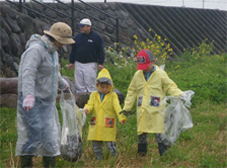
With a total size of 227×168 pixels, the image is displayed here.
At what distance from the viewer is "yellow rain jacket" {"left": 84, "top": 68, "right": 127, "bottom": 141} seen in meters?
4.80

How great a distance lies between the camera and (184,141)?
605 centimetres

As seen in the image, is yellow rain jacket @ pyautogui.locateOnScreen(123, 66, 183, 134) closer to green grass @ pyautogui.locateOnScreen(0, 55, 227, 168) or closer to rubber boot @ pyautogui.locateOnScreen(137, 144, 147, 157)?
rubber boot @ pyautogui.locateOnScreen(137, 144, 147, 157)

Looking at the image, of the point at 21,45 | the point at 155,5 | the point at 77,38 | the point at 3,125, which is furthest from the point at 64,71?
the point at 155,5

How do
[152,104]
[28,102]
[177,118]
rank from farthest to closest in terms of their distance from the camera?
[152,104] → [177,118] → [28,102]

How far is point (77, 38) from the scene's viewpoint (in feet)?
27.2

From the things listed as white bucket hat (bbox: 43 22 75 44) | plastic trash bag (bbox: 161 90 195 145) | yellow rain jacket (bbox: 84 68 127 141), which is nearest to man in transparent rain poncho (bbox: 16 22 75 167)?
white bucket hat (bbox: 43 22 75 44)

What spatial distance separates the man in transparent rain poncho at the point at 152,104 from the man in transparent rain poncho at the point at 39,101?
1166 millimetres

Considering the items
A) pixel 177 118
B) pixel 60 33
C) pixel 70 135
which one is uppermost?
pixel 60 33

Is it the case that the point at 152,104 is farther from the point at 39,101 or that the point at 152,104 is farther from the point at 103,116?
the point at 39,101

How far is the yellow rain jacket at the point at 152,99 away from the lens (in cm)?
493

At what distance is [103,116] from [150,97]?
26.0 inches

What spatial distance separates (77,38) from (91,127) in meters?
3.76

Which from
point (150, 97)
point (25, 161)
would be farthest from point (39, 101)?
point (150, 97)

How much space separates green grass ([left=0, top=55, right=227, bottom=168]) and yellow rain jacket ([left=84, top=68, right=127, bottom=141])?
0.92 ft
